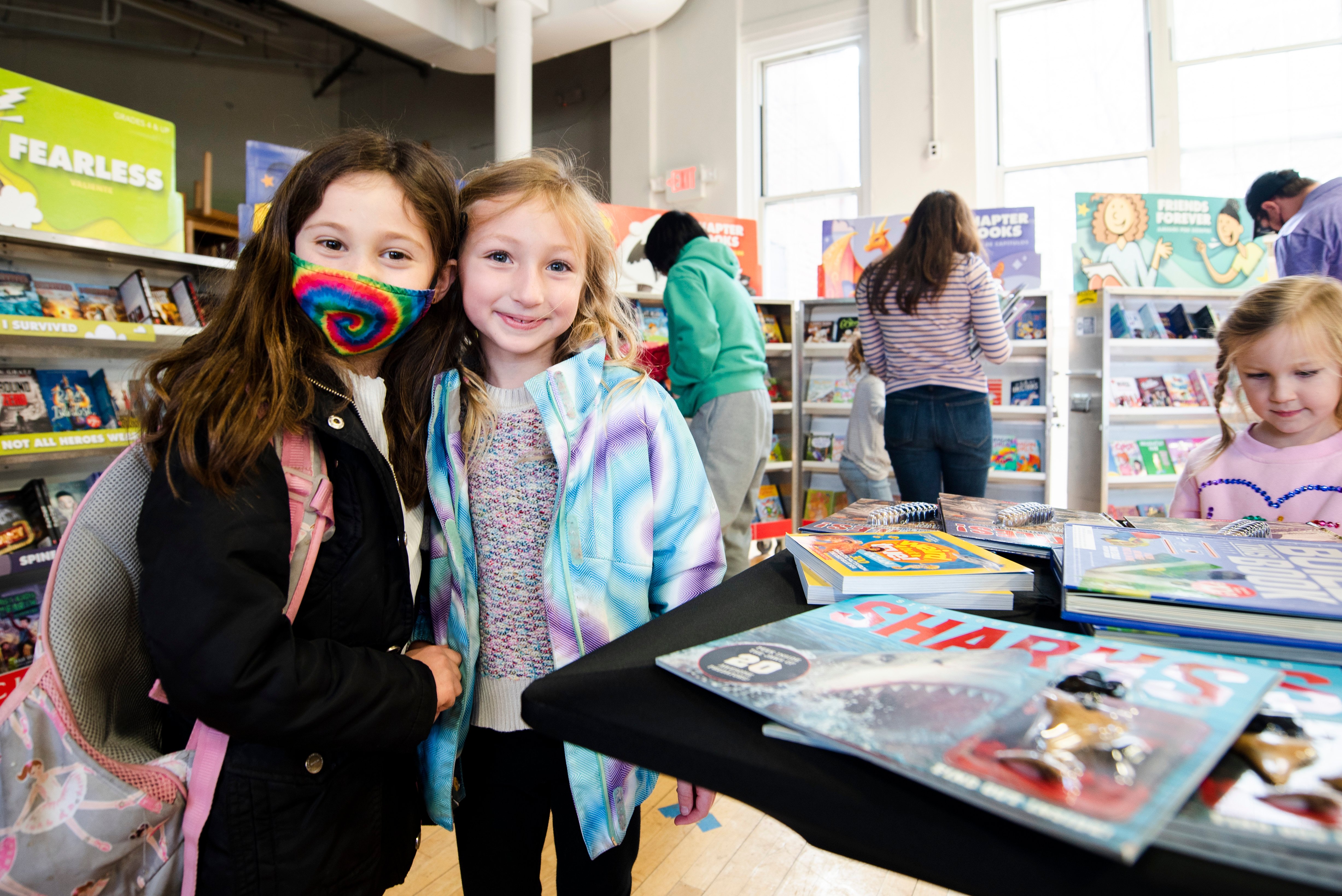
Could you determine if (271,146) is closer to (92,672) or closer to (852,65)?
(92,672)

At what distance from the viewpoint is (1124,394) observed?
13.5 feet

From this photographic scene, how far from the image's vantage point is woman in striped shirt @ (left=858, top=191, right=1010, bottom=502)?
2434 millimetres

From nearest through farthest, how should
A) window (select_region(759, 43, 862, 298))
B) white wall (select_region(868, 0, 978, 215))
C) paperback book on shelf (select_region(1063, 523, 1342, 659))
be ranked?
paperback book on shelf (select_region(1063, 523, 1342, 659))
white wall (select_region(868, 0, 978, 215))
window (select_region(759, 43, 862, 298))

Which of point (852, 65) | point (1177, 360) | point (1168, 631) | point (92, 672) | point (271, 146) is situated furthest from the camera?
point (852, 65)

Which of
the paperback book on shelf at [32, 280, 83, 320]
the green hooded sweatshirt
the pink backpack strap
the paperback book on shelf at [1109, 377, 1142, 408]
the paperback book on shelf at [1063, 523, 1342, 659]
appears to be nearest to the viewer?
the paperback book on shelf at [1063, 523, 1342, 659]

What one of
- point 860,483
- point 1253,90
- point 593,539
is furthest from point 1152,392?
point 593,539

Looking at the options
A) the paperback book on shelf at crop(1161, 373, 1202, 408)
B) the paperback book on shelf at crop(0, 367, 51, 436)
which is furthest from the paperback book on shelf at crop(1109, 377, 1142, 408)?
the paperback book on shelf at crop(0, 367, 51, 436)

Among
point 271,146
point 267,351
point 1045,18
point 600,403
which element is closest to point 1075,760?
point 600,403

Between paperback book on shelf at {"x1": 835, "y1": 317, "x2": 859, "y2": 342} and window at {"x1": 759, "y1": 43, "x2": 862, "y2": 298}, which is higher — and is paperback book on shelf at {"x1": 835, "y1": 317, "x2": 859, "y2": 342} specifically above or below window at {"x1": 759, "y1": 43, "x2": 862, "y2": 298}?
below

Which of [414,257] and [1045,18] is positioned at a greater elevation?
[1045,18]

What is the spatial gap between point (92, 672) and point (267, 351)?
0.37m

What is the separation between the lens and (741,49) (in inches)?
231

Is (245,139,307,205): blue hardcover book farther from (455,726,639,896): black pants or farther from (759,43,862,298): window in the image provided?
(759,43,862,298): window

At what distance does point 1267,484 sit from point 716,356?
1720mm
